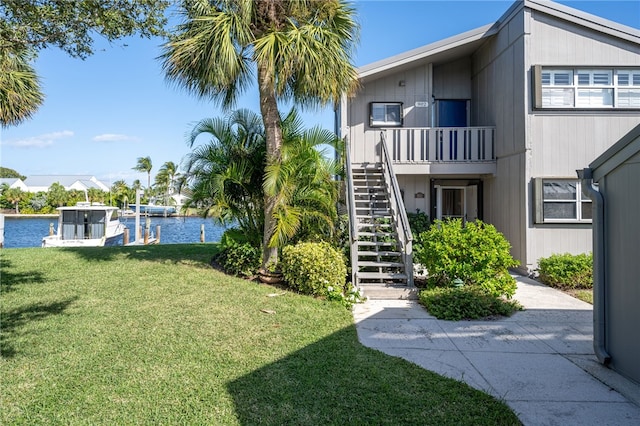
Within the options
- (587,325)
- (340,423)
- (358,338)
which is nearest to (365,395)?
(340,423)

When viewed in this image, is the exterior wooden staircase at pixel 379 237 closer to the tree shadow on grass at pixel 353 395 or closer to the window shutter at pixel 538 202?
the tree shadow on grass at pixel 353 395

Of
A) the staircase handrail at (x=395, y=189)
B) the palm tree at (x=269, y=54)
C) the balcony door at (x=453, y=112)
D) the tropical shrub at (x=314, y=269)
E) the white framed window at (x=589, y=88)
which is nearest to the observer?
the tropical shrub at (x=314, y=269)

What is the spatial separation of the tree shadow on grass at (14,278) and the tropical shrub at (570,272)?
10510 millimetres

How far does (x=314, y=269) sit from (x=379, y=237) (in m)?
2.43

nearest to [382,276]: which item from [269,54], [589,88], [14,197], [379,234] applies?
[379,234]

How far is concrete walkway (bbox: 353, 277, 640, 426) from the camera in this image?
10.5 feet

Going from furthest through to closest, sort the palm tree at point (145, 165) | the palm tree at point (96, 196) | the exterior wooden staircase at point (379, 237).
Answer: the palm tree at point (96, 196), the palm tree at point (145, 165), the exterior wooden staircase at point (379, 237)

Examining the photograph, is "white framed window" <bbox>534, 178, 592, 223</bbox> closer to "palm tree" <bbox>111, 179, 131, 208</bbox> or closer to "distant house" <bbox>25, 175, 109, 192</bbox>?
"palm tree" <bbox>111, 179, 131, 208</bbox>

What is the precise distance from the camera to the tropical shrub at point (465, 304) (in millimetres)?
5875

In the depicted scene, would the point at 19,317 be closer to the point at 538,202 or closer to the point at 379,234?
the point at 379,234

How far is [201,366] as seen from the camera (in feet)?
12.7

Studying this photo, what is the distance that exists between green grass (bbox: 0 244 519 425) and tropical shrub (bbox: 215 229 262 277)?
4.81 feet

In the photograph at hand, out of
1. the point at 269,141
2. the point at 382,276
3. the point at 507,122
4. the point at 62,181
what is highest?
the point at 62,181

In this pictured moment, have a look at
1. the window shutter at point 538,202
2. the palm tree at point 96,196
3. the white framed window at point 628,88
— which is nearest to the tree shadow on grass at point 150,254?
the window shutter at point 538,202
